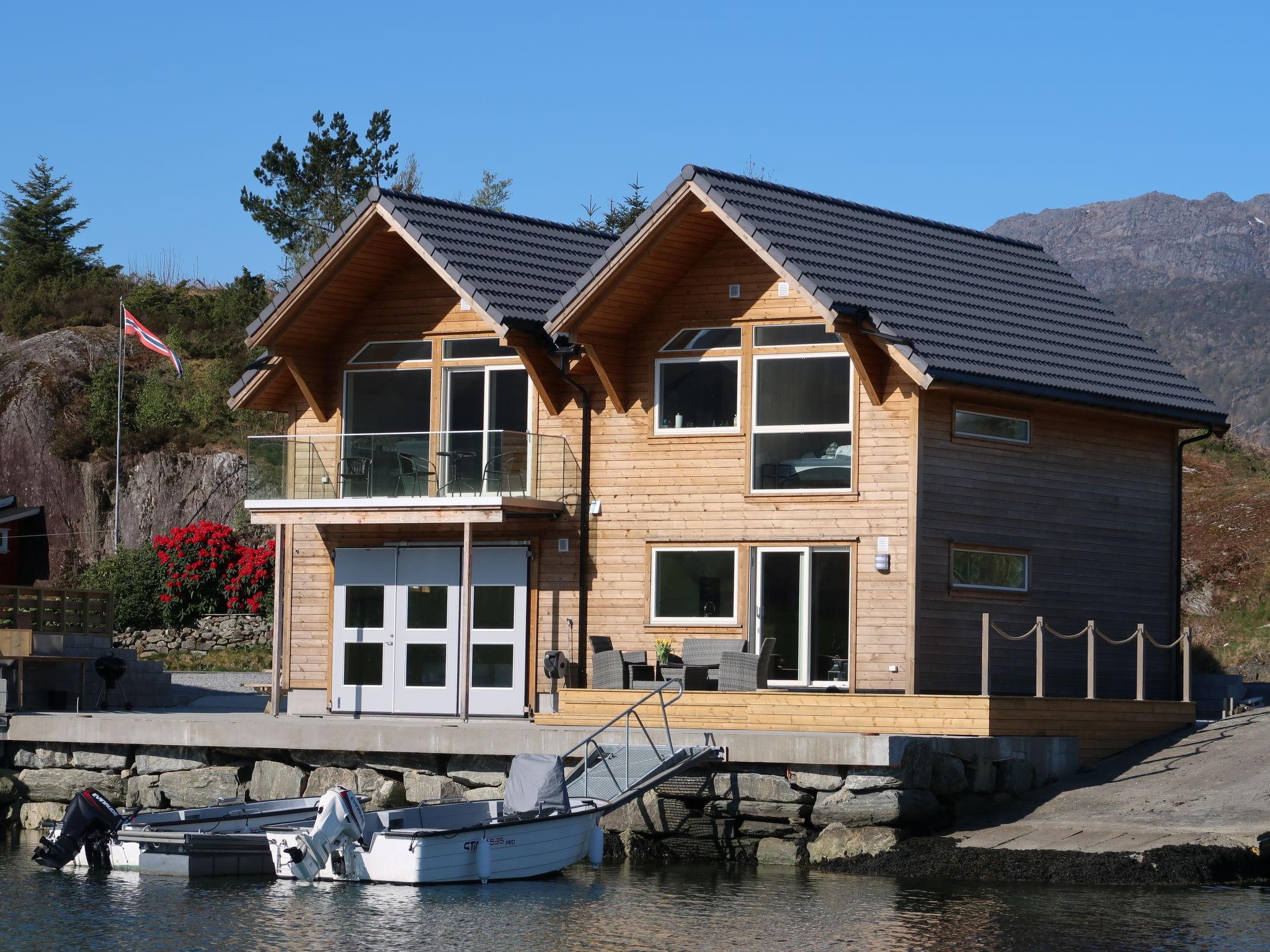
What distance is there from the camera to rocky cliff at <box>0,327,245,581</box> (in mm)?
40625

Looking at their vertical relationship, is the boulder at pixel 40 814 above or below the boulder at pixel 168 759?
below

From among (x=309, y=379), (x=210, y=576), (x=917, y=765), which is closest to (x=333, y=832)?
(x=917, y=765)

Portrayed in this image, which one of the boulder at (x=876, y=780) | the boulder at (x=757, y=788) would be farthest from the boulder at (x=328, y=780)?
the boulder at (x=876, y=780)

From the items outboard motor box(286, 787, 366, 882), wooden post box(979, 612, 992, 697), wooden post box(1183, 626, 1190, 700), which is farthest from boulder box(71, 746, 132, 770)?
wooden post box(1183, 626, 1190, 700)

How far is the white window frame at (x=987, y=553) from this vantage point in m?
21.5

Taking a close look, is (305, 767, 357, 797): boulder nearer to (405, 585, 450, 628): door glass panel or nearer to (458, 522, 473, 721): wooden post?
(458, 522, 473, 721): wooden post

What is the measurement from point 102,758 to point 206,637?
1391 centimetres

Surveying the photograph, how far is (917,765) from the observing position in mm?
17828

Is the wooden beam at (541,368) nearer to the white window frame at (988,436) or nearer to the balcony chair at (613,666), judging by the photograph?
the balcony chair at (613,666)

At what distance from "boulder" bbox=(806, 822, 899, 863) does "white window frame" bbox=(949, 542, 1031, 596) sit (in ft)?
14.9

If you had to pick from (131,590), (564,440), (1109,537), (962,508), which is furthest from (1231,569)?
(131,590)

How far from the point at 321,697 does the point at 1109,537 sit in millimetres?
10548

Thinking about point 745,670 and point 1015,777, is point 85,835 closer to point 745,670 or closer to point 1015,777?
point 745,670

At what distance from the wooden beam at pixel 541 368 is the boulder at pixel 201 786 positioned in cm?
609
